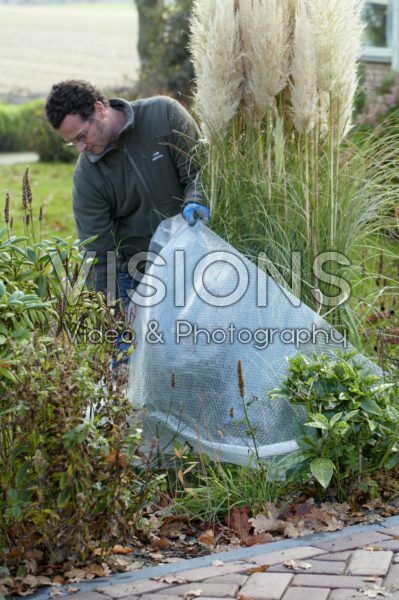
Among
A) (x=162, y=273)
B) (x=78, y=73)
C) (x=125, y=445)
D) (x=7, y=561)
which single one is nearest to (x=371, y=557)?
(x=125, y=445)

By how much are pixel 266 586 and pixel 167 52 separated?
1247cm

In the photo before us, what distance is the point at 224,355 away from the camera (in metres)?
4.20

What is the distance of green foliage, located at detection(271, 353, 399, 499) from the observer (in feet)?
12.1

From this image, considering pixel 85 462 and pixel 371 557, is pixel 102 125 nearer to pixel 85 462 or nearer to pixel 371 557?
pixel 85 462

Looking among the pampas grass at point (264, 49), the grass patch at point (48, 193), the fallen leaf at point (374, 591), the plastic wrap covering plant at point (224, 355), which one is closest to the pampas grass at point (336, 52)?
the pampas grass at point (264, 49)

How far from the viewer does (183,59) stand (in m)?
14.6

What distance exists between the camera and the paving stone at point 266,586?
3.03 metres

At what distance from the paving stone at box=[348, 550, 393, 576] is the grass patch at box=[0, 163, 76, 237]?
598 centimetres

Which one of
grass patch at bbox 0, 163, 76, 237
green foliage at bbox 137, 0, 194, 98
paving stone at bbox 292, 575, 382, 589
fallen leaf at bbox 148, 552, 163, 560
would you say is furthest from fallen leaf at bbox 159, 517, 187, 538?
green foliage at bbox 137, 0, 194, 98

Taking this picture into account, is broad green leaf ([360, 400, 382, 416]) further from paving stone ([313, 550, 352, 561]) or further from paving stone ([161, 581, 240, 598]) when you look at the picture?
paving stone ([161, 581, 240, 598])

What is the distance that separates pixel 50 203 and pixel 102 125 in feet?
21.1

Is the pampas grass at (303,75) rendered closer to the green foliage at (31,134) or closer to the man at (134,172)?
the man at (134,172)

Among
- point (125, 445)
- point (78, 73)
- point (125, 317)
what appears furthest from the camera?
point (78, 73)

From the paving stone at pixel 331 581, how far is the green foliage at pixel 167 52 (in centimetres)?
1147
